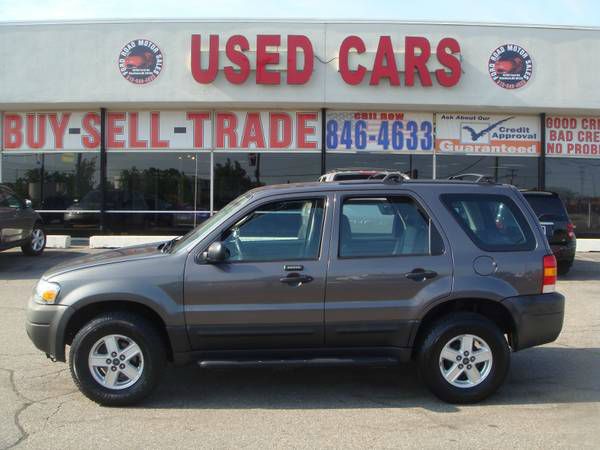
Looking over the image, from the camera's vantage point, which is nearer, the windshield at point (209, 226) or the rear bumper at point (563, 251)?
the windshield at point (209, 226)

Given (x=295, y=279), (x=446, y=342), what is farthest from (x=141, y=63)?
(x=446, y=342)

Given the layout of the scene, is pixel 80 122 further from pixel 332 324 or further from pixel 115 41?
pixel 332 324

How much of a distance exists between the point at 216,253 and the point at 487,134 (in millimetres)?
14215

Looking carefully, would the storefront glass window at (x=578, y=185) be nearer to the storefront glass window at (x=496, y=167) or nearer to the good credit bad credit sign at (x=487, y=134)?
the storefront glass window at (x=496, y=167)

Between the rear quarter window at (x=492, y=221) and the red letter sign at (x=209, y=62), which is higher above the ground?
the red letter sign at (x=209, y=62)

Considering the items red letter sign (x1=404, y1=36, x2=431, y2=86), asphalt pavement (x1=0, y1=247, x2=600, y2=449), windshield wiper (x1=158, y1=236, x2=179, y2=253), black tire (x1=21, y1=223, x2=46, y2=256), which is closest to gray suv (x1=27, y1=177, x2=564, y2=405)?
windshield wiper (x1=158, y1=236, x2=179, y2=253)

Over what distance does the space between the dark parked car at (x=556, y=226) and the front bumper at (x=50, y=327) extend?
874 centimetres

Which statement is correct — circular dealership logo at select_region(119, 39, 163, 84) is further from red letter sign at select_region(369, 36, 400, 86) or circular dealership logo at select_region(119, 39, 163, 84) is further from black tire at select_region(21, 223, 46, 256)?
red letter sign at select_region(369, 36, 400, 86)

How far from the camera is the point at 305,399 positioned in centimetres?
487

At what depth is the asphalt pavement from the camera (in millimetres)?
4047

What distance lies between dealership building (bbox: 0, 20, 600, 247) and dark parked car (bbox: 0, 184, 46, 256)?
10.8 feet

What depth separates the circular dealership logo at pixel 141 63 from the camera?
51.6ft

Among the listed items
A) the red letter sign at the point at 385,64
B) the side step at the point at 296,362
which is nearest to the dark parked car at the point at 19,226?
the side step at the point at 296,362

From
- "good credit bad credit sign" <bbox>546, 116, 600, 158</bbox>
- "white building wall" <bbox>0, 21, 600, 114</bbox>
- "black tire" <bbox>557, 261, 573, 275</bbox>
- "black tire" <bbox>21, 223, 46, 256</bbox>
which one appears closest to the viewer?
"black tire" <bbox>557, 261, 573, 275</bbox>
